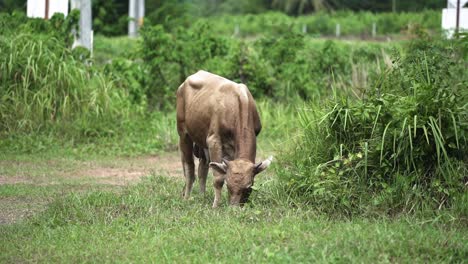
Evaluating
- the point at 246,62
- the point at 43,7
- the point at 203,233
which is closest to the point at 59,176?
the point at 203,233

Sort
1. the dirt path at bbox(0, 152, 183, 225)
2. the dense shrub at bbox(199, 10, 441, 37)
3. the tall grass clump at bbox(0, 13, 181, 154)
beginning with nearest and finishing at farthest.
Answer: the dirt path at bbox(0, 152, 183, 225) < the tall grass clump at bbox(0, 13, 181, 154) < the dense shrub at bbox(199, 10, 441, 37)

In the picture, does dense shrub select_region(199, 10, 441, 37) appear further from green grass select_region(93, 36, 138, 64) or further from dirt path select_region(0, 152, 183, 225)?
dirt path select_region(0, 152, 183, 225)

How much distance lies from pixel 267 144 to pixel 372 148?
5755 millimetres

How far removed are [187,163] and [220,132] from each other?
1.00 metres

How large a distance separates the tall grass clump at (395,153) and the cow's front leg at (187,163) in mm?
1293

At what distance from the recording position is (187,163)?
34.2 ft

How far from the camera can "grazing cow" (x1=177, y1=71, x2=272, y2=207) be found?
30.0ft

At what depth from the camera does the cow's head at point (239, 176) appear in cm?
906

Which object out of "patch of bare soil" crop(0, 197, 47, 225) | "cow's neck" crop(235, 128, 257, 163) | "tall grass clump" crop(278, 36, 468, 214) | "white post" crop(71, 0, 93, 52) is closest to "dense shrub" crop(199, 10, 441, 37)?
"white post" crop(71, 0, 93, 52)

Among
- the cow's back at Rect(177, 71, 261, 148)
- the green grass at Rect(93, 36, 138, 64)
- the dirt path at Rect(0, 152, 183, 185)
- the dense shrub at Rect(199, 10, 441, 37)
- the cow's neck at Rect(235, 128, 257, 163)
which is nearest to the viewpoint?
the cow's neck at Rect(235, 128, 257, 163)

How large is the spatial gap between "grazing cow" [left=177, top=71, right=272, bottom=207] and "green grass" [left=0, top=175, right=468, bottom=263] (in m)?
0.37

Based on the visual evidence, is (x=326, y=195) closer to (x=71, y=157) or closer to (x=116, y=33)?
(x=71, y=157)

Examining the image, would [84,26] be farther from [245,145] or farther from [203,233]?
[203,233]

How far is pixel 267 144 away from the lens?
48.6 feet
